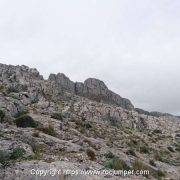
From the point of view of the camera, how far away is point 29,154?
29.3m

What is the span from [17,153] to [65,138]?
46.7 feet

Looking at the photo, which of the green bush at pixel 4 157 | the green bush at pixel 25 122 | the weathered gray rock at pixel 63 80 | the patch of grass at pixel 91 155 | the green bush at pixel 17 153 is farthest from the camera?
the weathered gray rock at pixel 63 80

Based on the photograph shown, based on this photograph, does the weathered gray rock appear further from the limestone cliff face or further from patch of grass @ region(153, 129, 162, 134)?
patch of grass @ region(153, 129, 162, 134)

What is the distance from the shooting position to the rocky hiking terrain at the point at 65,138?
91.2 ft

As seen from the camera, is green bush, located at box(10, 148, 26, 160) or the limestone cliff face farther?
the limestone cliff face

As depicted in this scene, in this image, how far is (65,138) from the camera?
42.3 m

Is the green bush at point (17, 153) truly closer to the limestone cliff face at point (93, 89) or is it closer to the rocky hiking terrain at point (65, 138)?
the rocky hiking terrain at point (65, 138)

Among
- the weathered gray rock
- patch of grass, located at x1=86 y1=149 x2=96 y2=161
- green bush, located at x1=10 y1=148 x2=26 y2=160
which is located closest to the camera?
green bush, located at x1=10 y1=148 x2=26 y2=160

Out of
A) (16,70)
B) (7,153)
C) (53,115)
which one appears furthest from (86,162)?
(16,70)

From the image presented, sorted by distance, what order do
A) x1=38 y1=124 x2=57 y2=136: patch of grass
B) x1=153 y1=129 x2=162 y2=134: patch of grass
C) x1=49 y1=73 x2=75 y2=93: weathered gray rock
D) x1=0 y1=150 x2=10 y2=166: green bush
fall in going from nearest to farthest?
x1=0 y1=150 x2=10 y2=166: green bush, x1=38 y1=124 x2=57 y2=136: patch of grass, x1=153 y1=129 x2=162 y2=134: patch of grass, x1=49 y1=73 x2=75 y2=93: weathered gray rock

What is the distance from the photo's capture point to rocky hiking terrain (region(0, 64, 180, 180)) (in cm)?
2781

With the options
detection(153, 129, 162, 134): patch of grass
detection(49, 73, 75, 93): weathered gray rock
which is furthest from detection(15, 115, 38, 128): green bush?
detection(49, 73, 75, 93): weathered gray rock

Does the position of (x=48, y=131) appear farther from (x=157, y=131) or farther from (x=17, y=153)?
(x=157, y=131)

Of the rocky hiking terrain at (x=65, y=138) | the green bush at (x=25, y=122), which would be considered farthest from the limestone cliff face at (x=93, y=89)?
the green bush at (x=25, y=122)
